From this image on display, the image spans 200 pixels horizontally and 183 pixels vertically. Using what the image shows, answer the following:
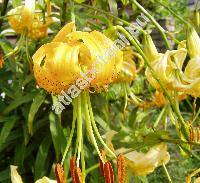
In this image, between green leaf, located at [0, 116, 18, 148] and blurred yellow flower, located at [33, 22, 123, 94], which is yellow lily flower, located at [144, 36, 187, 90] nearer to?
blurred yellow flower, located at [33, 22, 123, 94]

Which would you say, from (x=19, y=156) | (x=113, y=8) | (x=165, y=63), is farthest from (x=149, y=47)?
(x=19, y=156)

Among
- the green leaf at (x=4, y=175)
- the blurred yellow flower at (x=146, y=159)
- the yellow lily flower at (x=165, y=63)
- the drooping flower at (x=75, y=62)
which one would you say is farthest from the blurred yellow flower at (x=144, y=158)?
the green leaf at (x=4, y=175)

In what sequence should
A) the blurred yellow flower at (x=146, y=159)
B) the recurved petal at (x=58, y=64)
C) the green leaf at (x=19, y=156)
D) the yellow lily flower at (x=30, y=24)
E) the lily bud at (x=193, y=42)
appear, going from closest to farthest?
1. the recurved petal at (x=58, y=64)
2. the lily bud at (x=193, y=42)
3. the blurred yellow flower at (x=146, y=159)
4. the yellow lily flower at (x=30, y=24)
5. the green leaf at (x=19, y=156)

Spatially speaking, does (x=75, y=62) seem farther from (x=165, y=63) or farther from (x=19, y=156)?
(x=19, y=156)

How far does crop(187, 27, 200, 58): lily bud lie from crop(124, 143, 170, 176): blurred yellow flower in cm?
25

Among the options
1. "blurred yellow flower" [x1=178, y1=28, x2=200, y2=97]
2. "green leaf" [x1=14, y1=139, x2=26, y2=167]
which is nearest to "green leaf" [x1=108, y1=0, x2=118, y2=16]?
"blurred yellow flower" [x1=178, y1=28, x2=200, y2=97]

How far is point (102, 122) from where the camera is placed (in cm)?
154

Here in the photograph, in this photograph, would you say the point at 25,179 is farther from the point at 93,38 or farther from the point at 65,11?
the point at 93,38

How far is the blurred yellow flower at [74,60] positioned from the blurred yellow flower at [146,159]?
33cm

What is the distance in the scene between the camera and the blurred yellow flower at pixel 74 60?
2.72 feet

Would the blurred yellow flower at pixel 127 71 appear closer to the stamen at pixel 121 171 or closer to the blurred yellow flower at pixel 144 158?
the blurred yellow flower at pixel 144 158

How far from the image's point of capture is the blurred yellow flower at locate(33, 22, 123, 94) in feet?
2.72

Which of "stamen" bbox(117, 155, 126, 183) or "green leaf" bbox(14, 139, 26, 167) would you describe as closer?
"stamen" bbox(117, 155, 126, 183)

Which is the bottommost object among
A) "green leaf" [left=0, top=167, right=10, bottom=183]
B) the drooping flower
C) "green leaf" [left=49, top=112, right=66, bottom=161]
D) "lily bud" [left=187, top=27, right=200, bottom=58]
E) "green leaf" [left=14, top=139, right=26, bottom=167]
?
"green leaf" [left=0, top=167, right=10, bottom=183]
